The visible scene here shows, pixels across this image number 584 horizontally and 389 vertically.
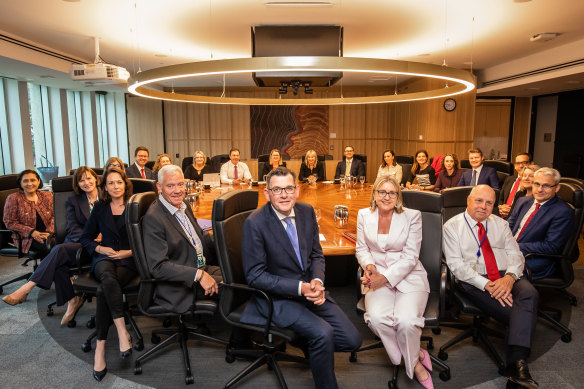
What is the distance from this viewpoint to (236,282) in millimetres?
2562

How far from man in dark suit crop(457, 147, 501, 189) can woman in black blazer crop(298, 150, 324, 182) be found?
239 cm

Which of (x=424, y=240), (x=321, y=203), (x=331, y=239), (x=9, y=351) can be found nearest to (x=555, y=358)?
(x=424, y=240)

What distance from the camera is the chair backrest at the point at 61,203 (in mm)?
3805

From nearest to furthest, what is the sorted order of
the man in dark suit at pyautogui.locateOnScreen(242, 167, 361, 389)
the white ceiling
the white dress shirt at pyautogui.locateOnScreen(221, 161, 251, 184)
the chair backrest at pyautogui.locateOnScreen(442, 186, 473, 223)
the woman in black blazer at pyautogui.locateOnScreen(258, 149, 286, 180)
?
the man in dark suit at pyautogui.locateOnScreen(242, 167, 361, 389), the chair backrest at pyautogui.locateOnScreen(442, 186, 473, 223), the white ceiling, the woman in black blazer at pyautogui.locateOnScreen(258, 149, 286, 180), the white dress shirt at pyautogui.locateOnScreen(221, 161, 251, 184)

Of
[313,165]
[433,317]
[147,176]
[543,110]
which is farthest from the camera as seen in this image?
[543,110]

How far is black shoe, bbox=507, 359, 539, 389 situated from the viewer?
8.32 feet

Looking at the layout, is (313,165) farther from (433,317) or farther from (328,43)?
(433,317)

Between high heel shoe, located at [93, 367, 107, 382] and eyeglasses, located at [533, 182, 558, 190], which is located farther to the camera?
eyeglasses, located at [533, 182, 558, 190]

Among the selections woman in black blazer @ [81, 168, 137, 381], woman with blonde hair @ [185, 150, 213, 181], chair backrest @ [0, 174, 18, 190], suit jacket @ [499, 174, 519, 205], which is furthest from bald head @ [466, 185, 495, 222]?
woman with blonde hair @ [185, 150, 213, 181]

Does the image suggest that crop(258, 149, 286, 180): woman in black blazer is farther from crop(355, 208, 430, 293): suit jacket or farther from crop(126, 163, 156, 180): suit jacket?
crop(355, 208, 430, 293): suit jacket

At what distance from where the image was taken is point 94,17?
4840 millimetres

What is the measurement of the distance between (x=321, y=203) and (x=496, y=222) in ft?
6.85

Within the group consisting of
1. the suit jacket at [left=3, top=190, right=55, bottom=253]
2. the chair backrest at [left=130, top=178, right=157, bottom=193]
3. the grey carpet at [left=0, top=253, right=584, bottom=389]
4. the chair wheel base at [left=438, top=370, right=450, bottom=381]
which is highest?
the chair backrest at [left=130, top=178, right=157, bottom=193]

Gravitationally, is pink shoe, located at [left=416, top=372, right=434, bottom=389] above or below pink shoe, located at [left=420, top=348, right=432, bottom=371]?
below
